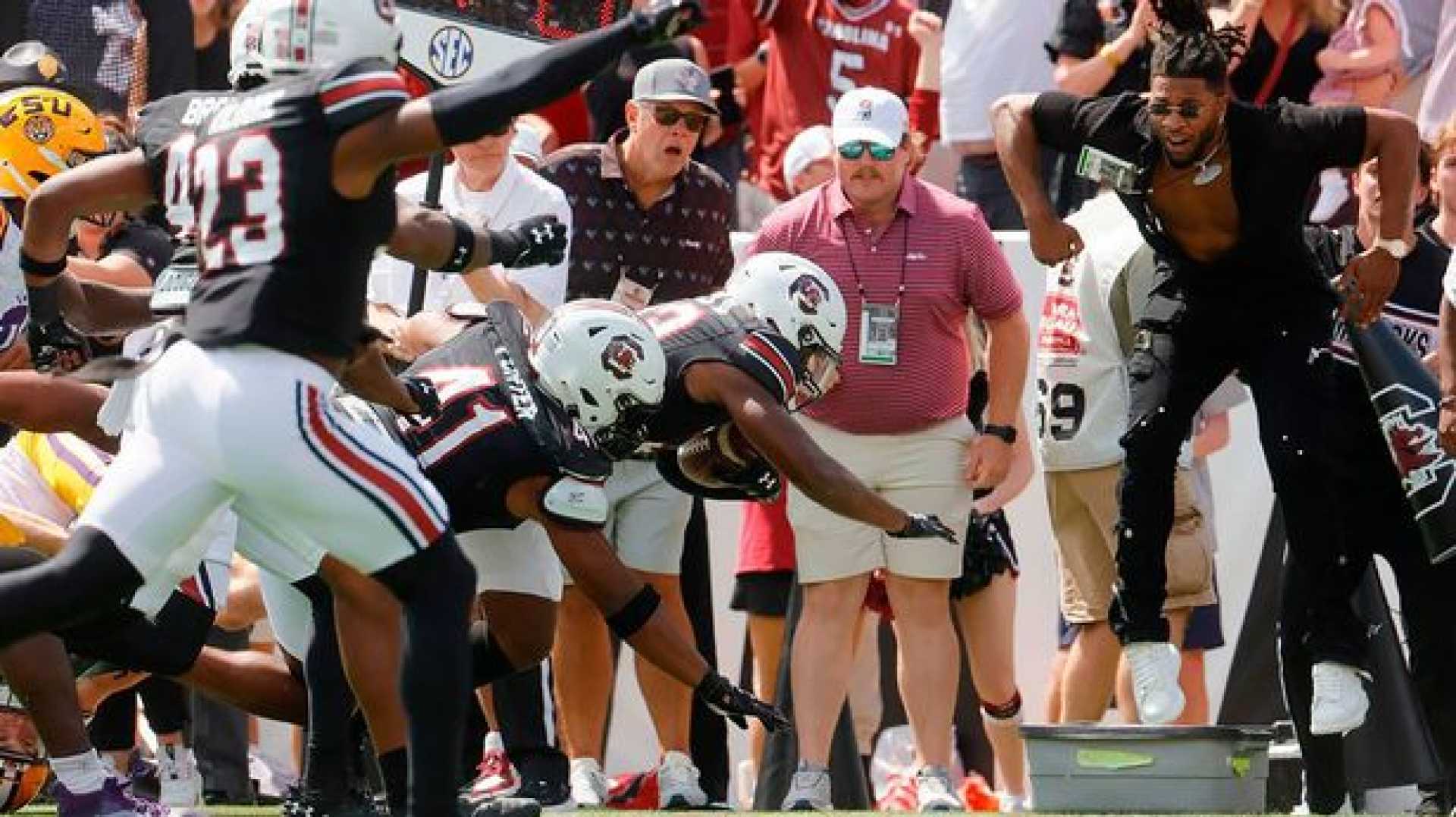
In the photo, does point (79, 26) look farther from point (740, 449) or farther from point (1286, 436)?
point (1286, 436)

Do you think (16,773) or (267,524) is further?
(16,773)

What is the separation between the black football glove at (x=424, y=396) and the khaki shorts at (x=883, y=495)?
1774mm

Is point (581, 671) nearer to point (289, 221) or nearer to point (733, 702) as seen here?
point (733, 702)

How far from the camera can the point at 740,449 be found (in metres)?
8.98

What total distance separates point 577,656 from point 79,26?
372 cm

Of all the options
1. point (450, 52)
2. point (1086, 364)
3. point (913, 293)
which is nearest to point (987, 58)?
point (913, 293)

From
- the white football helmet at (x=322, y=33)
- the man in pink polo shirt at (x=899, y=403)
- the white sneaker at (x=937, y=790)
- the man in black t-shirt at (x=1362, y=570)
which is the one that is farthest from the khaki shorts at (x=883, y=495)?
the white football helmet at (x=322, y=33)

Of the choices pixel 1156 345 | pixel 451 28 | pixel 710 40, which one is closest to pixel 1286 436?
pixel 1156 345

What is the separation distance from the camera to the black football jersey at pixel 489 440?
8477mm

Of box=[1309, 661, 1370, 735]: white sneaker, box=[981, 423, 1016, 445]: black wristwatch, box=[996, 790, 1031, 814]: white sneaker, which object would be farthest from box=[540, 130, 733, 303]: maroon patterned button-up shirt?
box=[1309, 661, 1370, 735]: white sneaker

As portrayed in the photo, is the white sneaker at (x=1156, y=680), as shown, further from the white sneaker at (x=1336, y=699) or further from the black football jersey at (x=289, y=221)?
the black football jersey at (x=289, y=221)

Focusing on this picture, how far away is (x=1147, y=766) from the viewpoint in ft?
28.4

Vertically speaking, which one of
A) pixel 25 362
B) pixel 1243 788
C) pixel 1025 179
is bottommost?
pixel 1243 788

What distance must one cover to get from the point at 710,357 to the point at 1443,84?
3.56 m
